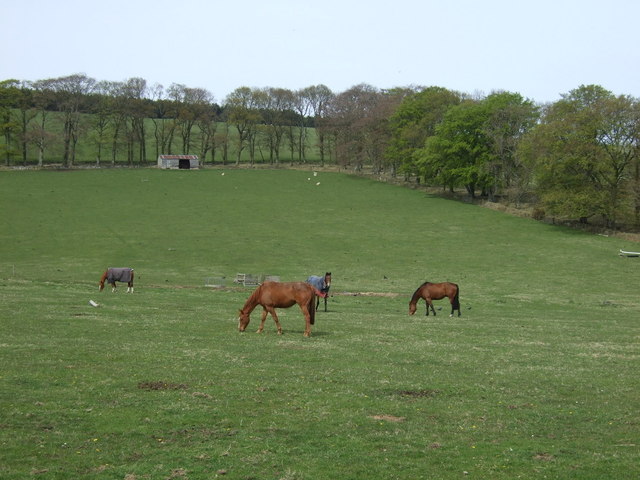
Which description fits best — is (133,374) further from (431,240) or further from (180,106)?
(180,106)

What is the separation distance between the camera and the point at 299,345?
22281mm

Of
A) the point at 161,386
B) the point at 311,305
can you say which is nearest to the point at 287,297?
the point at 311,305

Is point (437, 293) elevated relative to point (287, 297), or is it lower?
lower

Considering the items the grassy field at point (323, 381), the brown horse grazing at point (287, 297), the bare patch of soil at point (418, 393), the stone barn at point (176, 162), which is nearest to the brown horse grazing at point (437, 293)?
the grassy field at point (323, 381)

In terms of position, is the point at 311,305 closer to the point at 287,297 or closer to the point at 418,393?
the point at 287,297

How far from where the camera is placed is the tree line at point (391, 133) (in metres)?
77.6

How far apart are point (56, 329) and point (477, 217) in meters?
73.6

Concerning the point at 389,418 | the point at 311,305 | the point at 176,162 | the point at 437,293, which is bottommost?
the point at 437,293

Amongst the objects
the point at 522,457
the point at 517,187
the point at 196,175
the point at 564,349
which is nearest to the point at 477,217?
the point at 517,187

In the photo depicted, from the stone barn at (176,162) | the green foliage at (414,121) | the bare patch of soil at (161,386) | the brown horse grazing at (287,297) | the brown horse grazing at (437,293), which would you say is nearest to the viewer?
the bare patch of soil at (161,386)

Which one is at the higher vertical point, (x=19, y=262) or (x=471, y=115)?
(x=471, y=115)

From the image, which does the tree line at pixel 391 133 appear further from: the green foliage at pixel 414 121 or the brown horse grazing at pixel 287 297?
the brown horse grazing at pixel 287 297

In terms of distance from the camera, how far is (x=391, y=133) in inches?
4670

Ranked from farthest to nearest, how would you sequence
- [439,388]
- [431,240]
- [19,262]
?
[431,240] < [19,262] < [439,388]
